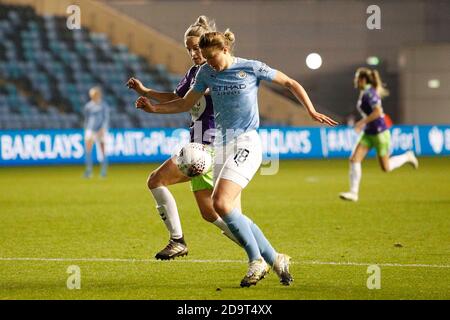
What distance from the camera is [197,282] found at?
8.20 meters

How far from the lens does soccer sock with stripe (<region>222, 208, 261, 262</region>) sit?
7844 millimetres

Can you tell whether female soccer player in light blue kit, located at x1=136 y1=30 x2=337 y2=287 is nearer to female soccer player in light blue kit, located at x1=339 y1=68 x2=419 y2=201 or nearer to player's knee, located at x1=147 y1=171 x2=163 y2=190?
player's knee, located at x1=147 y1=171 x2=163 y2=190

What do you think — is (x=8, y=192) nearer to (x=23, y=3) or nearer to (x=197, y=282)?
(x=197, y=282)

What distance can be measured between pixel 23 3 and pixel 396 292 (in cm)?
2980

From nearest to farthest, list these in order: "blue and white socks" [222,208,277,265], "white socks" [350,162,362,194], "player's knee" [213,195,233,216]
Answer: "player's knee" [213,195,233,216] < "blue and white socks" [222,208,277,265] < "white socks" [350,162,362,194]

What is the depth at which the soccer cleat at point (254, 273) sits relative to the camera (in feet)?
25.7

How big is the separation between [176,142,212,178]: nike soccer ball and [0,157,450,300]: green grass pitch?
895 millimetres

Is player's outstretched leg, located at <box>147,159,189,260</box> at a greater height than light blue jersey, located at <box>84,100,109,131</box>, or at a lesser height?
greater

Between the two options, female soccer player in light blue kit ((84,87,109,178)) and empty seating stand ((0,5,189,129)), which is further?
empty seating stand ((0,5,189,129))

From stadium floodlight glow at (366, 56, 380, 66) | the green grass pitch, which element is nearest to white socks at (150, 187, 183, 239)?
the green grass pitch

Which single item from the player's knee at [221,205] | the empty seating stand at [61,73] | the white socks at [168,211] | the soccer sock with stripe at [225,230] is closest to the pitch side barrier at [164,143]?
the empty seating stand at [61,73]

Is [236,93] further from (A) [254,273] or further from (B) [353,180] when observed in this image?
(B) [353,180]

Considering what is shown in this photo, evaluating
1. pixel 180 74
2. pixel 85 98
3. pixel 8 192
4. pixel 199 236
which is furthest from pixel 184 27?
pixel 199 236

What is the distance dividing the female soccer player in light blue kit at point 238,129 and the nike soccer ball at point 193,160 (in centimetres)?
34
